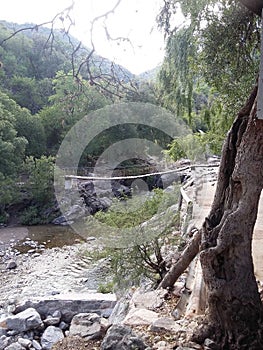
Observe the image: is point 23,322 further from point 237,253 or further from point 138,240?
point 237,253

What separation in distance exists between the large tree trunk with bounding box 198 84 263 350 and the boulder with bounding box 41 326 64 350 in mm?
2429

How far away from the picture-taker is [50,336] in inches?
155

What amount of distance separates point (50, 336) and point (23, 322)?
461mm

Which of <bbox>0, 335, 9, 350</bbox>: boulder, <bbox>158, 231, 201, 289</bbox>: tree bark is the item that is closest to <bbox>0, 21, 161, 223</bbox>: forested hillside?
<bbox>0, 335, 9, 350</bbox>: boulder

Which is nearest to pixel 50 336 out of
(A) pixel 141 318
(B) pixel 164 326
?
(A) pixel 141 318

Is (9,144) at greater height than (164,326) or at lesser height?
greater

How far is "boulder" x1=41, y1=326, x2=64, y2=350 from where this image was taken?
3838 millimetres

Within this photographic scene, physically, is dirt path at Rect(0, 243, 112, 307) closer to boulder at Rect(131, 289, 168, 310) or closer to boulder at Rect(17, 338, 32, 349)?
boulder at Rect(17, 338, 32, 349)

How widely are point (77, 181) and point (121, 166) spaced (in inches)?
76.4

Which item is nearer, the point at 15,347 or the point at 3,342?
the point at 15,347

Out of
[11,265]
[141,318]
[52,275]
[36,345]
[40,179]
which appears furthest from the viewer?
[40,179]

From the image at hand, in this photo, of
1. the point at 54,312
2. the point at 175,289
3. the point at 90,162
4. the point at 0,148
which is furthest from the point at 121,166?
the point at 175,289

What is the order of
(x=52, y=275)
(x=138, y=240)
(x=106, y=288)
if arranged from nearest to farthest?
(x=138, y=240), (x=106, y=288), (x=52, y=275)

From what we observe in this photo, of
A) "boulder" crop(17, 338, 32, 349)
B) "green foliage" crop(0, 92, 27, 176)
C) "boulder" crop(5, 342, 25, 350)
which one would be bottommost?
"boulder" crop(17, 338, 32, 349)
